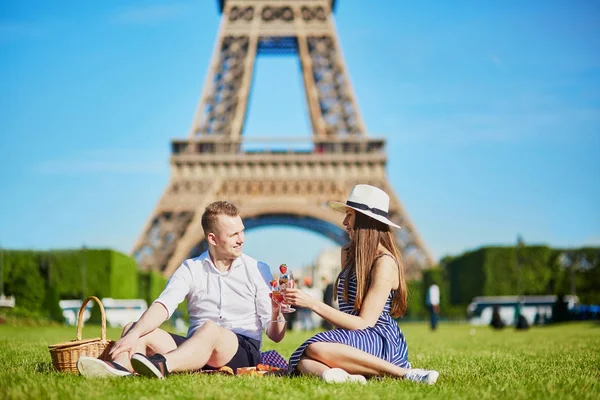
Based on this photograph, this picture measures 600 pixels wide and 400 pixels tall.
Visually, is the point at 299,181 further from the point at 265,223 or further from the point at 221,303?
the point at 221,303

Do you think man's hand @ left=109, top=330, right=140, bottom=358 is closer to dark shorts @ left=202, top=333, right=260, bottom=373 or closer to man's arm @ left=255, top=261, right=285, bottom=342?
dark shorts @ left=202, top=333, right=260, bottom=373

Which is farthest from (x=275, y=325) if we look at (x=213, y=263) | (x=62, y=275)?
(x=62, y=275)

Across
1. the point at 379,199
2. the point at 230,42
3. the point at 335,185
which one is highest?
the point at 230,42

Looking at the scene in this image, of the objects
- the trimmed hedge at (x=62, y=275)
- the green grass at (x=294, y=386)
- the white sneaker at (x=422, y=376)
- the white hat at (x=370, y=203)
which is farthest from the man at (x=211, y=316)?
the trimmed hedge at (x=62, y=275)

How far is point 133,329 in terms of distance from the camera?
4.52 metres

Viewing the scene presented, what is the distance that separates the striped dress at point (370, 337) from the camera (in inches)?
187

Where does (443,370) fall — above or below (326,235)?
below

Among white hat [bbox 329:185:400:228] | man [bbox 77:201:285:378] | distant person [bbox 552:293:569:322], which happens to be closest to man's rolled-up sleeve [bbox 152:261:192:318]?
man [bbox 77:201:285:378]

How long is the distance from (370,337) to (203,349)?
1.04 m

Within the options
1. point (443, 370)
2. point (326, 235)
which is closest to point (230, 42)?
point (326, 235)

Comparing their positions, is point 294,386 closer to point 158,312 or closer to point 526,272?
point 158,312

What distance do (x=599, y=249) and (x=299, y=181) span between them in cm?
1354

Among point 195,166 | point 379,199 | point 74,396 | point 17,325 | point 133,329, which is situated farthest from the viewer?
point 195,166

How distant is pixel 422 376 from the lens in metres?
4.68
